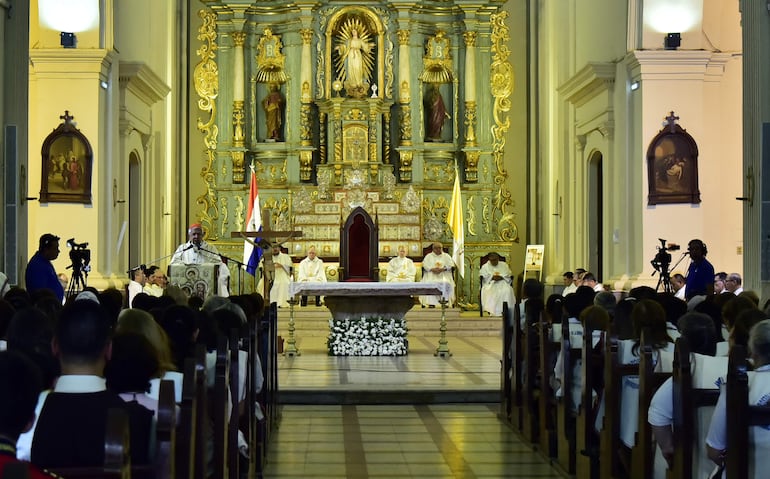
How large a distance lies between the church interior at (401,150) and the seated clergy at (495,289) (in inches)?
23.4

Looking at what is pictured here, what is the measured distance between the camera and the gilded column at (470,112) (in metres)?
23.2

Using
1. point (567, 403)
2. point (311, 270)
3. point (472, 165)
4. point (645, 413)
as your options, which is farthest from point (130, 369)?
point (472, 165)

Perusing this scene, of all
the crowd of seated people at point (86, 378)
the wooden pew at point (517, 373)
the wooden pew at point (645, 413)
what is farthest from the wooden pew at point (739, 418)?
the wooden pew at point (517, 373)

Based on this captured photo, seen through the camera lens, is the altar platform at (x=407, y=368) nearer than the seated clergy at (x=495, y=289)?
Yes

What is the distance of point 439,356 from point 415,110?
8.91m

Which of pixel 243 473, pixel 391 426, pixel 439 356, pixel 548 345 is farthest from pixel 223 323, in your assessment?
pixel 439 356

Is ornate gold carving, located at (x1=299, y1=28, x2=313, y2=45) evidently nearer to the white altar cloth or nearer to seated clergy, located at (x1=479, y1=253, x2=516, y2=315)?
seated clergy, located at (x1=479, y1=253, x2=516, y2=315)

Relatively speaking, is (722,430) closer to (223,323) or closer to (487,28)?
(223,323)

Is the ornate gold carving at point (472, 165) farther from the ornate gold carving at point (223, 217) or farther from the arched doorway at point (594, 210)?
the ornate gold carving at point (223, 217)

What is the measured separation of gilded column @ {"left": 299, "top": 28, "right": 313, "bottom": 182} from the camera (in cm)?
2294

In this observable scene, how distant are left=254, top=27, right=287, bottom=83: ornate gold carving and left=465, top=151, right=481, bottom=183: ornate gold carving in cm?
389

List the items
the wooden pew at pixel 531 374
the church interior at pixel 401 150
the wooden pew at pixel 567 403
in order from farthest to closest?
1. the church interior at pixel 401 150
2. the wooden pew at pixel 531 374
3. the wooden pew at pixel 567 403

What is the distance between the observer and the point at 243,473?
7.37m

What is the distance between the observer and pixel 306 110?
2306 cm
